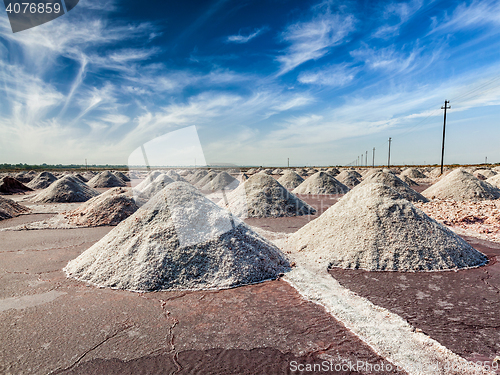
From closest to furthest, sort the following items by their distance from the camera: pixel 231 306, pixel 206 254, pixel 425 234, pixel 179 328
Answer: pixel 179 328
pixel 231 306
pixel 206 254
pixel 425 234

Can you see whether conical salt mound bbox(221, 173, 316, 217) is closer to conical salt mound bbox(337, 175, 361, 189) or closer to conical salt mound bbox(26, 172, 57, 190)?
conical salt mound bbox(337, 175, 361, 189)

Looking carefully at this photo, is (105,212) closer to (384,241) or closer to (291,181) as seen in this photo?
(384,241)

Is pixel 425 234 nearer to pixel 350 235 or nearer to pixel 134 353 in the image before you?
pixel 350 235

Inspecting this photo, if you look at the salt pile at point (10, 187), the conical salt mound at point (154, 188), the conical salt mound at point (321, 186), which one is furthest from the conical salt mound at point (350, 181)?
the salt pile at point (10, 187)

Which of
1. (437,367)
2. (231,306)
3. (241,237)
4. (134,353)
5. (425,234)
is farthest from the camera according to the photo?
(425,234)

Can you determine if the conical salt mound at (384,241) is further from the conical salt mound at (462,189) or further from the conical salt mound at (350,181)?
the conical salt mound at (350,181)

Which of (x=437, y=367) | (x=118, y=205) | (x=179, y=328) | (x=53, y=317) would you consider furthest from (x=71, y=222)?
(x=437, y=367)

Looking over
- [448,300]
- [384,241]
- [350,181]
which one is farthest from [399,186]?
[448,300]
